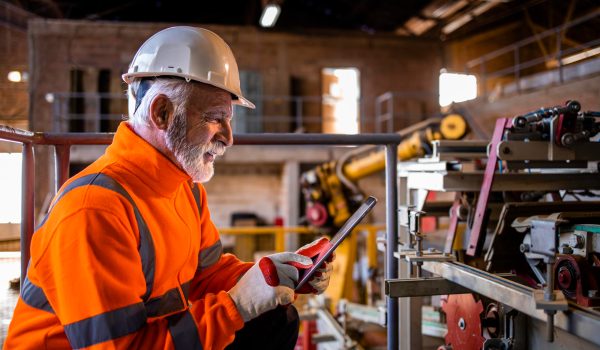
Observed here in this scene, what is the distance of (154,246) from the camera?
1556mm

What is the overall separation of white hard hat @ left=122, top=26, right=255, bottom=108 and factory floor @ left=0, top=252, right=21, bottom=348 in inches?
38.0

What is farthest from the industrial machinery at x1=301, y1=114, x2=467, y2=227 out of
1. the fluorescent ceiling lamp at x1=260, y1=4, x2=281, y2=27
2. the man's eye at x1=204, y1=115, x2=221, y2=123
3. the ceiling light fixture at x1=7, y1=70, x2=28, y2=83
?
the ceiling light fixture at x1=7, y1=70, x2=28, y2=83

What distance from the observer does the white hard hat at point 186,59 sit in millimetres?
1729

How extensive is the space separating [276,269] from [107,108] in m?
12.7

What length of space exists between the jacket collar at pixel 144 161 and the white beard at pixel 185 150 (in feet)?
0.17

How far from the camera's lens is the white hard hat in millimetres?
1729

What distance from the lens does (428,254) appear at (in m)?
2.09

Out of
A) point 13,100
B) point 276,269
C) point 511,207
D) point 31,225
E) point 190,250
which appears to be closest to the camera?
point 276,269

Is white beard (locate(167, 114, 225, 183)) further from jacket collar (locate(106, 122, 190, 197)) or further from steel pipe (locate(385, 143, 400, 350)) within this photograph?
steel pipe (locate(385, 143, 400, 350))

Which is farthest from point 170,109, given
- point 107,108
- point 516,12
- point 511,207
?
point 516,12

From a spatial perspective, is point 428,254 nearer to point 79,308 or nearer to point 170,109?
point 170,109

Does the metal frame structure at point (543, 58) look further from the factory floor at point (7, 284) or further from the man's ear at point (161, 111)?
the factory floor at point (7, 284)

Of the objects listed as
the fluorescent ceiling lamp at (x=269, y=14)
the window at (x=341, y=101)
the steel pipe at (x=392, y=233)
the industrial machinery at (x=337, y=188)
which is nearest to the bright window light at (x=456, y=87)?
the window at (x=341, y=101)

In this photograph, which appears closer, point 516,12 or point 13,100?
point 13,100
